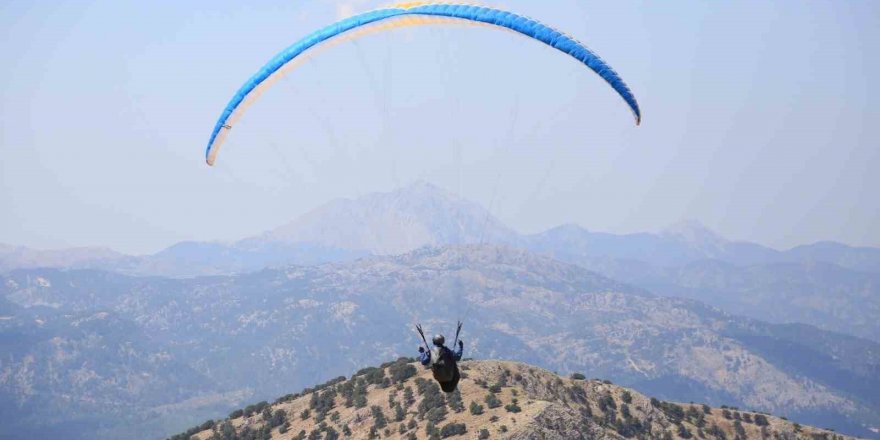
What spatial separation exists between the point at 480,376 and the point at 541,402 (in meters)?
16.8

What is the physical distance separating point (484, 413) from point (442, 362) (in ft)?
193

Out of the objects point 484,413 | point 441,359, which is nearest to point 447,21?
point 441,359

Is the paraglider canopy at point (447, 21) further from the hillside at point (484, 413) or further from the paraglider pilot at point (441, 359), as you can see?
the hillside at point (484, 413)

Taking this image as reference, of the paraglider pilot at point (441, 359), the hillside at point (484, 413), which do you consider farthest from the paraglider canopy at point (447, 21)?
the hillside at point (484, 413)

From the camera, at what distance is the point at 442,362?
4759 cm

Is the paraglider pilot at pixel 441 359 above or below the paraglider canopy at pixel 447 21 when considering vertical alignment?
below

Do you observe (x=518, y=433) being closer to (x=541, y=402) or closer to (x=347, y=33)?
(x=541, y=402)

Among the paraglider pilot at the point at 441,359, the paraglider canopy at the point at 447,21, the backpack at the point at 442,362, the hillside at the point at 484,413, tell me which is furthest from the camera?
the hillside at the point at 484,413

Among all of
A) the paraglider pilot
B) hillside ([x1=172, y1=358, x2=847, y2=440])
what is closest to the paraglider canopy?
the paraglider pilot

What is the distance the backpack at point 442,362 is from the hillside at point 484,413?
50.3 meters

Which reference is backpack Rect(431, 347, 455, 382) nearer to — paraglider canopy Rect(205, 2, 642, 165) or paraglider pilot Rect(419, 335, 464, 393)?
paraglider pilot Rect(419, 335, 464, 393)

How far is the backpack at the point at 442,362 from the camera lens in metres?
47.6

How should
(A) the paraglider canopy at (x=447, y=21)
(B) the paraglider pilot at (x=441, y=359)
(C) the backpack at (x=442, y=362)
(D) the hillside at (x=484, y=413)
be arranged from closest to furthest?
(B) the paraglider pilot at (x=441, y=359) → (C) the backpack at (x=442, y=362) → (A) the paraglider canopy at (x=447, y=21) → (D) the hillside at (x=484, y=413)

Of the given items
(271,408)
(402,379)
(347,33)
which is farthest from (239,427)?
(347,33)
